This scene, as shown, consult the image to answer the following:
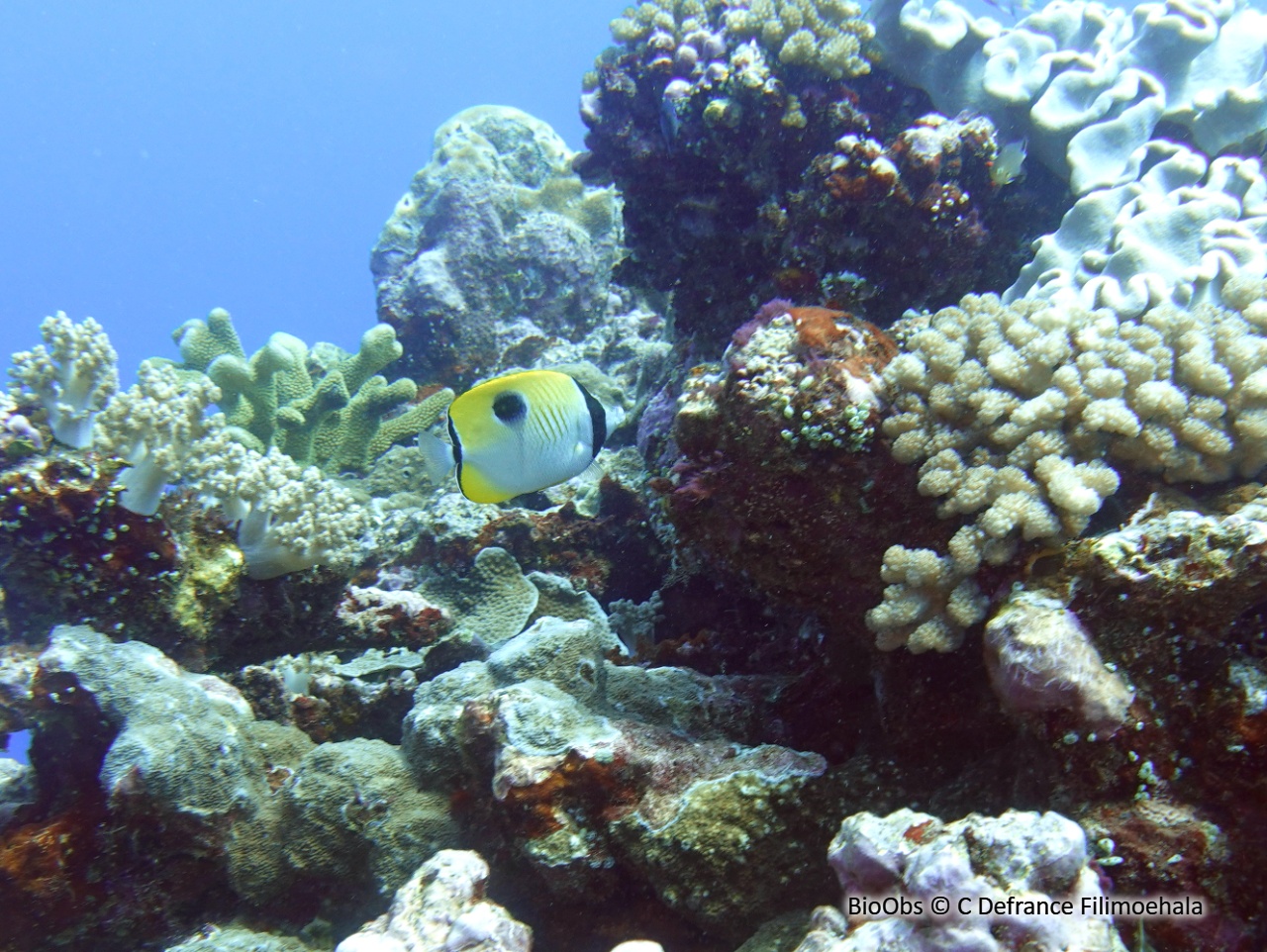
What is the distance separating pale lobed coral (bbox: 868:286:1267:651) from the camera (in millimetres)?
2160

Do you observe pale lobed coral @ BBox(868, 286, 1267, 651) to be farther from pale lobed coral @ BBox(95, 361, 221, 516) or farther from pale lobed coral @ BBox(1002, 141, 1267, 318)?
pale lobed coral @ BBox(95, 361, 221, 516)

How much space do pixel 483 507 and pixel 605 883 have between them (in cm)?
287

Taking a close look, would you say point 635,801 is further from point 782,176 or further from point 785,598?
point 782,176

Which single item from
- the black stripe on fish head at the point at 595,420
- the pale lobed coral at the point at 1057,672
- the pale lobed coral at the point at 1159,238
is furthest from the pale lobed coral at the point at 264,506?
the pale lobed coral at the point at 1159,238

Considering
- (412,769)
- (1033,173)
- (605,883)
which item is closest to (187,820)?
(412,769)

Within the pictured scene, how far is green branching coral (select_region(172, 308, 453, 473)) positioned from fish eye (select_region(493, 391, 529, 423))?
4352 millimetres

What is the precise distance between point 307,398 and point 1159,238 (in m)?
6.54

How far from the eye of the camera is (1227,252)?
128 inches

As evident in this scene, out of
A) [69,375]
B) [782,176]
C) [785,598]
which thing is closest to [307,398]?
[69,375]

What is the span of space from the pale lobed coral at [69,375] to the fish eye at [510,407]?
6.86 feet

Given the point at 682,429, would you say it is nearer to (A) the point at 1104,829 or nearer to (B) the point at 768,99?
(A) the point at 1104,829

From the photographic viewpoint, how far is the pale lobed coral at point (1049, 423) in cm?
216

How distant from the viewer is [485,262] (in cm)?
902

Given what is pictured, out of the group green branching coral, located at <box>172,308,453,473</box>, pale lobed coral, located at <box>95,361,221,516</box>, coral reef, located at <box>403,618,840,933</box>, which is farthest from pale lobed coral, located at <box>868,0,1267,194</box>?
pale lobed coral, located at <box>95,361,221,516</box>
